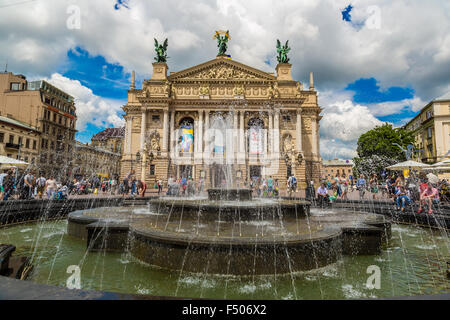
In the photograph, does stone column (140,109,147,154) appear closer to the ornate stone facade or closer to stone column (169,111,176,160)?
the ornate stone facade

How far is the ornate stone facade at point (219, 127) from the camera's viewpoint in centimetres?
3649

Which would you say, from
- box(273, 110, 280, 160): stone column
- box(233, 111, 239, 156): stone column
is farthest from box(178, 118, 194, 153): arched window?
box(273, 110, 280, 160): stone column

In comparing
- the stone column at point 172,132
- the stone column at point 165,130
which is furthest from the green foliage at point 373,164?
the stone column at point 165,130

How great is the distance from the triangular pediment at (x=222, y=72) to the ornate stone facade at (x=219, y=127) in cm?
15

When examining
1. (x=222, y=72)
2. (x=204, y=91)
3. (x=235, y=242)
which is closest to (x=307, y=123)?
(x=222, y=72)

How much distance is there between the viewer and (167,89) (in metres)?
38.2

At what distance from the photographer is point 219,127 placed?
39.7 meters

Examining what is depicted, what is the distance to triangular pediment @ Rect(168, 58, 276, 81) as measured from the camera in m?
39.4

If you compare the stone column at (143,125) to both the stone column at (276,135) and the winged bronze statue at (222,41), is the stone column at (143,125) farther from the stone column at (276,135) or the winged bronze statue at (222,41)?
the stone column at (276,135)

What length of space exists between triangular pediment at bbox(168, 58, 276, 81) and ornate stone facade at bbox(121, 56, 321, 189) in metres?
0.15

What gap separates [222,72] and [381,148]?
2950 cm

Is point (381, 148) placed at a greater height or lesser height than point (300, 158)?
greater

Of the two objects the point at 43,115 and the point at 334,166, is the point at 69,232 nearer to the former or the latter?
the point at 43,115

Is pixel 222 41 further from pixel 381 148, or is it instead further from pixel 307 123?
pixel 381 148
